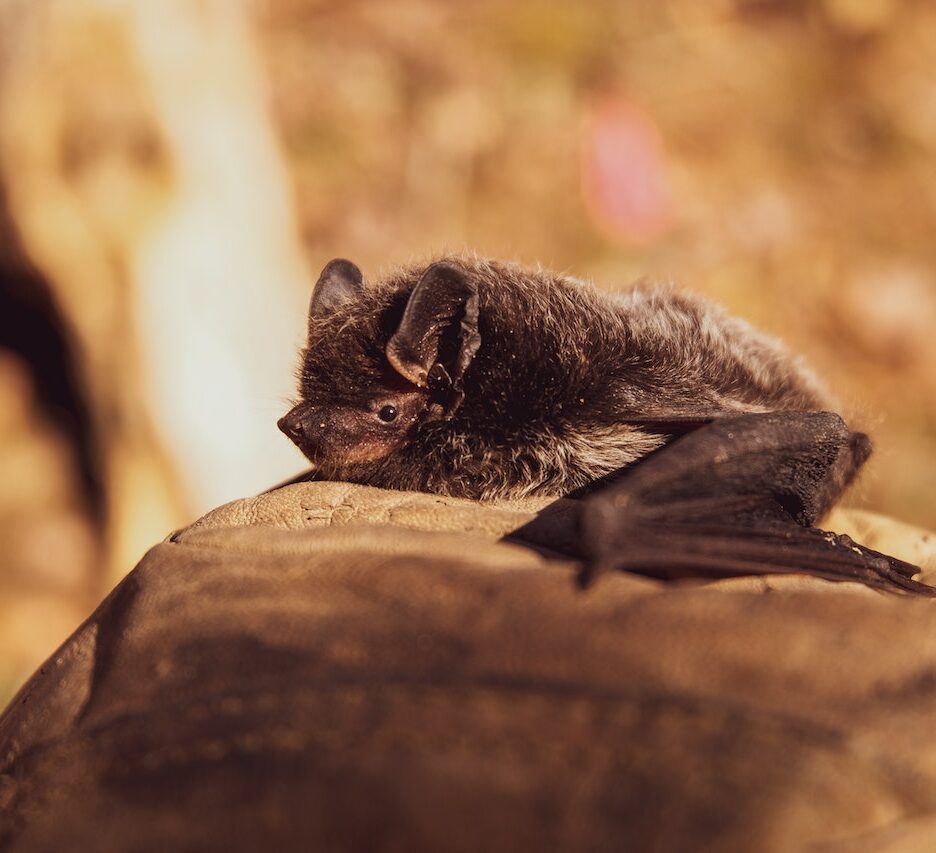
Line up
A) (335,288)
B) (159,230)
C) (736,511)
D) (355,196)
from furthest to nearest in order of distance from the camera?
1. (355,196)
2. (159,230)
3. (335,288)
4. (736,511)

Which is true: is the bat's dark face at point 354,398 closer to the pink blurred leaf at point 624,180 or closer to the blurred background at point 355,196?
the blurred background at point 355,196

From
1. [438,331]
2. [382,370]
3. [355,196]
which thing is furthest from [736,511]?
[355,196]

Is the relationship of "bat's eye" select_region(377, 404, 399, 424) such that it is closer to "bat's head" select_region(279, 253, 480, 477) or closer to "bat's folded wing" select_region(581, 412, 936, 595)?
"bat's head" select_region(279, 253, 480, 477)

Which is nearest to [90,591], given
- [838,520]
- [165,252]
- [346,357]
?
[165,252]

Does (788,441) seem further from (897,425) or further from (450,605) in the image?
(897,425)

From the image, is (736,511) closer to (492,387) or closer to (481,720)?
(492,387)

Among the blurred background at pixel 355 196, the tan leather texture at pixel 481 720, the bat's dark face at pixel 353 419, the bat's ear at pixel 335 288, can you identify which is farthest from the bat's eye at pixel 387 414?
the blurred background at pixel 355 196

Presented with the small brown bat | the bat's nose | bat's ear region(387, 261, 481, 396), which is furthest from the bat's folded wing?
the bat's nose
